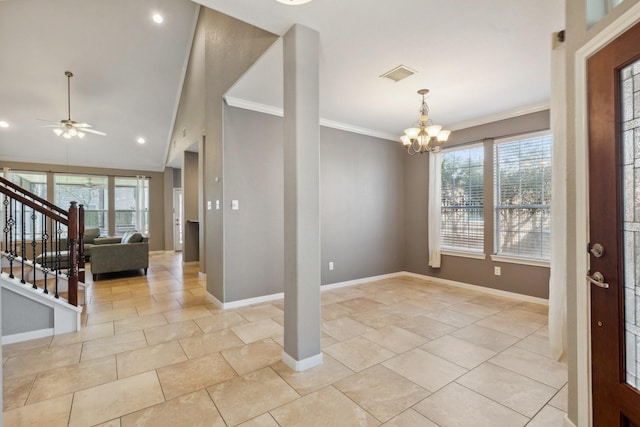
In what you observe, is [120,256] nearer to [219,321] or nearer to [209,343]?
[219,321]

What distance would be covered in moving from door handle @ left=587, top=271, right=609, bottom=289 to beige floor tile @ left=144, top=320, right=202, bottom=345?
3085mm

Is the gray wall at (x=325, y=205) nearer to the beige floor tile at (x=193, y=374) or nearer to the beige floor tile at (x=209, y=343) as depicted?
the beige floor tile at (x=209, y=343)

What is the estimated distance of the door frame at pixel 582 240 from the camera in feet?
4.74

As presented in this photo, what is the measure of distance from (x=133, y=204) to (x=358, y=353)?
349 inches

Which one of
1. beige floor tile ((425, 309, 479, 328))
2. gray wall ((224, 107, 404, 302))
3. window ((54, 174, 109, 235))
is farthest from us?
window ((54, 174, 109, 235))

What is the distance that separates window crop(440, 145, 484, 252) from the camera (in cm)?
468

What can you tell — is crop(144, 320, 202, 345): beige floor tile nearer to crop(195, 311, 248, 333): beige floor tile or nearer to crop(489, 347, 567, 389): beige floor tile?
crop(195, 311, 248, 333): beige floor tile

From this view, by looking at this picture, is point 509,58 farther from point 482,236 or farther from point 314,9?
point 482,236

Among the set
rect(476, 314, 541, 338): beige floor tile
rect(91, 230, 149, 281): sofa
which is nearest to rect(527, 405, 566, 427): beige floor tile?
rect(476, 314, 541, 338): beige floor tile

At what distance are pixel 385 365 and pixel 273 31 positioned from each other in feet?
9.24

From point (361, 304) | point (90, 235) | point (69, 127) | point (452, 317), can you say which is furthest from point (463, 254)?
point (90, 235)

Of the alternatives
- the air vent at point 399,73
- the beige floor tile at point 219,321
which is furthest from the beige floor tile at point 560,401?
the air vent at point 399,73

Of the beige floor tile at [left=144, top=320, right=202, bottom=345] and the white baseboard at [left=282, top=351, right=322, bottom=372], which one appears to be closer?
the white baseboard at [left=282, top=351, right=322, bottom=372]

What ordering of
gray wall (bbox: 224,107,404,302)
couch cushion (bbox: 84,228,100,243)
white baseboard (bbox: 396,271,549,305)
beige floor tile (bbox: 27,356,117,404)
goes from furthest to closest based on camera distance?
1. couch cushion (bbox: 84,228,100,243)
2. white baseboard (bbox: 396,271,549,305)
3. gray wall (bbox: 224,107,404,302)
4. beige floor tile (bbox: 27,356,117,404)
